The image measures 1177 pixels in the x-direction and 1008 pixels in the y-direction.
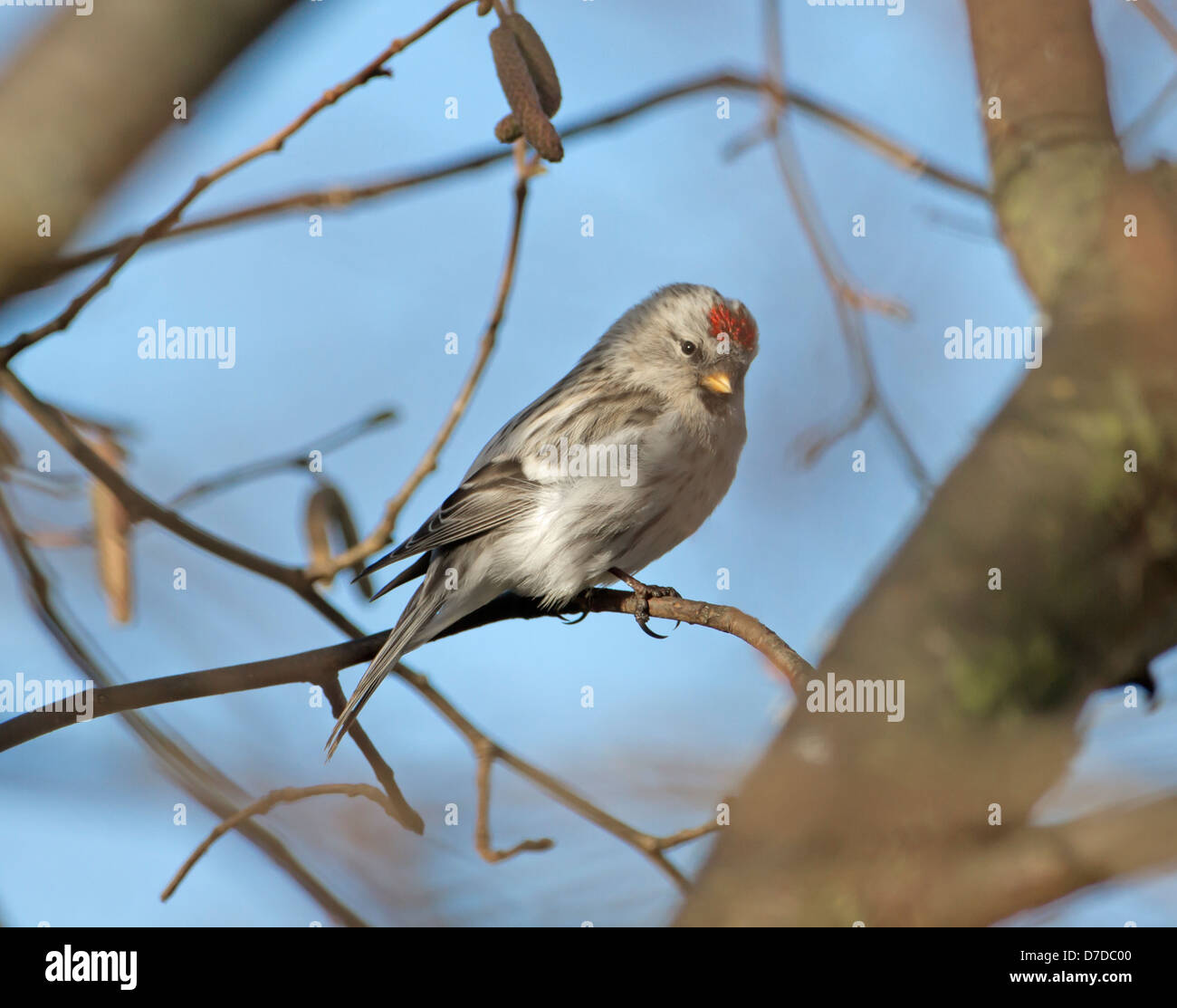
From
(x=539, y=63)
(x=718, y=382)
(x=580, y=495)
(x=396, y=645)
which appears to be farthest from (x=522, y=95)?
(x=718, y=382)

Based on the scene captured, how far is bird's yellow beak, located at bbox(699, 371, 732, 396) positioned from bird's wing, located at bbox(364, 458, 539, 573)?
Answer: 1.94ft

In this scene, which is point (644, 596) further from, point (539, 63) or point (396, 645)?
point (539, 63)

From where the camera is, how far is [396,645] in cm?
239

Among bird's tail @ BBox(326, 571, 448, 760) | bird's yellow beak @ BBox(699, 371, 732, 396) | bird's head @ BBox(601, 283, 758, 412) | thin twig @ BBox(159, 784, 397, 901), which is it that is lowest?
thin twig @ BBox(159, 784, 397, 901)

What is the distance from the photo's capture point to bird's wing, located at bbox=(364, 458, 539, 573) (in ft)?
9.33

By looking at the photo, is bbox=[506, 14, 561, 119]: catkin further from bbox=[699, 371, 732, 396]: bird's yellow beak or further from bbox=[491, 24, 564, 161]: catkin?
bbox=[699, 371, 732, 396]: bird's yellow beak

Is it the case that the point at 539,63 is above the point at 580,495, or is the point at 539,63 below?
above

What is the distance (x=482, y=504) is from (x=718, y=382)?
762 millimetres

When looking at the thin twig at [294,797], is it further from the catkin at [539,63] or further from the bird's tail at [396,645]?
the catkin at [539,63]

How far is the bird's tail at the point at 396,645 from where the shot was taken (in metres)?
2.16

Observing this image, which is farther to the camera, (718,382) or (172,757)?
(718,382)

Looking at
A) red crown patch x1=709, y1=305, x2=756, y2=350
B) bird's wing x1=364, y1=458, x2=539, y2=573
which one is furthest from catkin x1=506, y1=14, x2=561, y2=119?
red crown patch x1=709, y1=305, x2=756, y2=350

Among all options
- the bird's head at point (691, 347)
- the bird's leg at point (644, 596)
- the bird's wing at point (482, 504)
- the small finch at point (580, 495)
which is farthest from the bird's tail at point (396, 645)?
the bird's head at point (691, 347)
